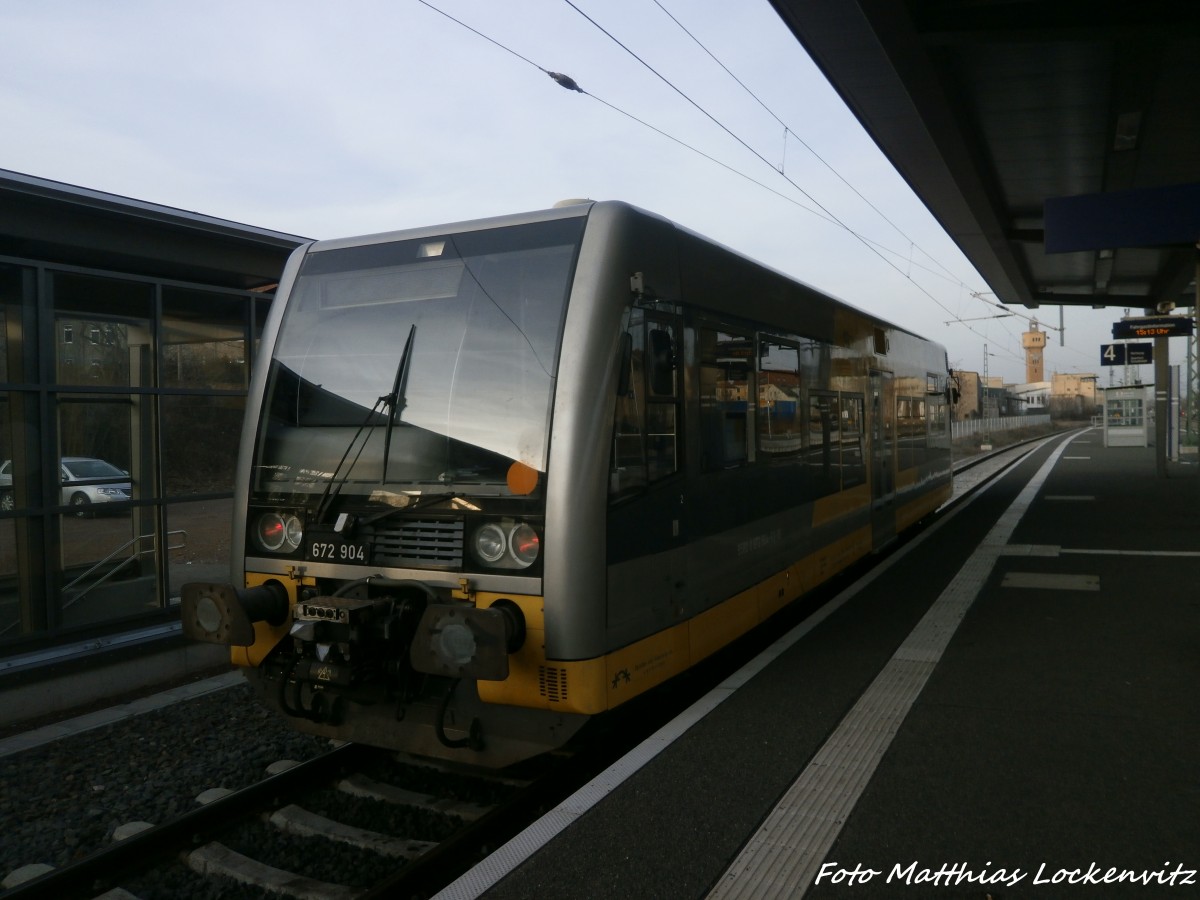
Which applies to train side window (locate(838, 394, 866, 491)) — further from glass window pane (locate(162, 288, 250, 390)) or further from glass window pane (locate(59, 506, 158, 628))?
glass window pane (locate(59, 506, 158, 628))

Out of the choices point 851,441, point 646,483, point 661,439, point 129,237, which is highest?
point 129,237

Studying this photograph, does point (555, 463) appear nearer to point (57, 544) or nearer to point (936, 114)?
point (57, 544)

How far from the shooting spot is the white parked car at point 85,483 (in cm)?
693

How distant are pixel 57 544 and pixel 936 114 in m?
9.73

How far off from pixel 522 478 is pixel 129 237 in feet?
15.3

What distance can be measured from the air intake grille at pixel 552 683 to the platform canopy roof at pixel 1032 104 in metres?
6.23

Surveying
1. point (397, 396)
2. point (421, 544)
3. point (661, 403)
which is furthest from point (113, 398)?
point (661, 403)

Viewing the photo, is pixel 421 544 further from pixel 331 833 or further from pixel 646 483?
pixel 331 833

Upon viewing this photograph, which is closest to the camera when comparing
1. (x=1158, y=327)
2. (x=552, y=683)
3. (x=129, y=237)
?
(x=552, y=683)

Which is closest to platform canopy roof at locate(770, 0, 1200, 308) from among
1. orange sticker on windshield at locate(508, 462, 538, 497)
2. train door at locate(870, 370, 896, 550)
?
train door at locate(870, 370, 896, 550)

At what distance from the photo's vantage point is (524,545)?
Answer: 446cm

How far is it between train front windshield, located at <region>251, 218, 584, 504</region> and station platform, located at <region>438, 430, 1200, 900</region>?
5.52 feet

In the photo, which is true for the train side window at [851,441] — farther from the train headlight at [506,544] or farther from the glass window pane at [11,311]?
the glass window pane at [11,311]

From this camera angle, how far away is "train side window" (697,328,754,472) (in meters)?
5.63
